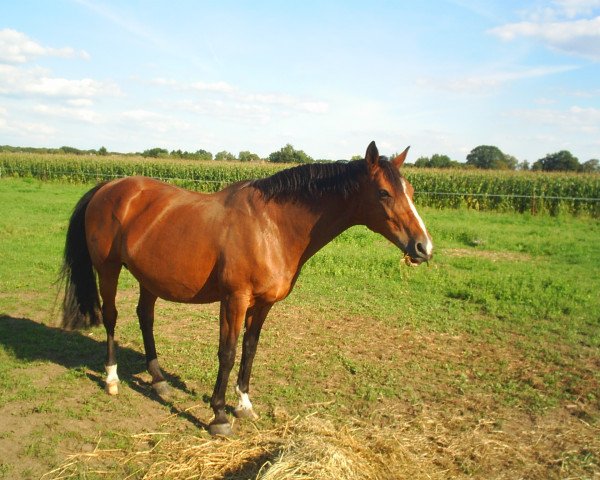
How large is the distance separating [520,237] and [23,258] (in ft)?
41.6

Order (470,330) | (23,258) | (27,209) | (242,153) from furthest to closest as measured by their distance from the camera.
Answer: (242,153) < (27,209) < (23,258) < (470,330)

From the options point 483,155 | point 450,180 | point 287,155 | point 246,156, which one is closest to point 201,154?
point 246,156

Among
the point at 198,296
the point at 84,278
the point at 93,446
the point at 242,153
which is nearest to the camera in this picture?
the point at 93,446

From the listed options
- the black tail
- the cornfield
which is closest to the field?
the black tail

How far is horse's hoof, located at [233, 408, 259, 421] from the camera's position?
13.3 feet

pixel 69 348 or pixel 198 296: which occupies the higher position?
pixel 198 296

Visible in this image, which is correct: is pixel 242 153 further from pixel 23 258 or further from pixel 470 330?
pixel 470 330

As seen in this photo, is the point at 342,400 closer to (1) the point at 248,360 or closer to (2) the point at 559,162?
(1) the point at 248,360

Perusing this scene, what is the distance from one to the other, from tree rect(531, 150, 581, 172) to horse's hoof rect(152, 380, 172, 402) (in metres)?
45.0

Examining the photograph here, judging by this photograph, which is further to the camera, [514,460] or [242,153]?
Result: [242,153]

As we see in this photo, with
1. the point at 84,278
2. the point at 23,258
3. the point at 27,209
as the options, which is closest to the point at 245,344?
the point at 84,278

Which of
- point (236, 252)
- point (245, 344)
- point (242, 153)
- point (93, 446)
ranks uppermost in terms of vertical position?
point (242, 153)

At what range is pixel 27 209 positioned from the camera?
16.0 m

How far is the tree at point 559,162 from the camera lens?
43822 millimetres
